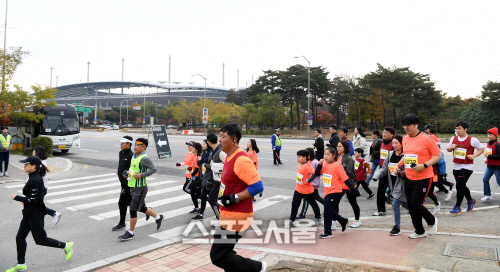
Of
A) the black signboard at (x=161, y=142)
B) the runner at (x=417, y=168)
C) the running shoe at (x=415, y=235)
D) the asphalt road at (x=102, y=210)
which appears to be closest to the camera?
the runner at (x=417, y=168)

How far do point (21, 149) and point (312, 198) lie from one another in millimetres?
22249

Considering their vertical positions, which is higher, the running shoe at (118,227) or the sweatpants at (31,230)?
the sweatpants at (31,230)

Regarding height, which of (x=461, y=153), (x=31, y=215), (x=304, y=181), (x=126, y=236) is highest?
(x=461, y=153)

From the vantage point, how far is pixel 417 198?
514cm

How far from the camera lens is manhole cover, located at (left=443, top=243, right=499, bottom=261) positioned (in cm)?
443

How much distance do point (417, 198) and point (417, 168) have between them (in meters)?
0.47

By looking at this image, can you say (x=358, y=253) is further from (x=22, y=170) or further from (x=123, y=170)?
(x=22, y=170)

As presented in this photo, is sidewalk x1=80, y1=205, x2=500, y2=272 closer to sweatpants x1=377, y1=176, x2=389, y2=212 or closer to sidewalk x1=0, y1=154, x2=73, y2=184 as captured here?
sweatpants x1=377, y1=176, x2=389, y2=212

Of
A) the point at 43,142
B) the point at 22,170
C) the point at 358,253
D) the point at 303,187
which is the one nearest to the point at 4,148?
the point at 22,170

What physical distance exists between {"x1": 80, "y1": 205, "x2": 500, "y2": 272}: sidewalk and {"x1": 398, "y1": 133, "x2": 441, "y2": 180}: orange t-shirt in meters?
0.99

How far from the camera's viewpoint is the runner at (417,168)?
5137 millimetres

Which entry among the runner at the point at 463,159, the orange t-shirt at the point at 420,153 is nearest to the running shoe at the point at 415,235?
the orange t-shirt at the point at 420,153

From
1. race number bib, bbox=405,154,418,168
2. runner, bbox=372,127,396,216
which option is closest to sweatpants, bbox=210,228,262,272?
race number bib, bbox=405,154,418,168

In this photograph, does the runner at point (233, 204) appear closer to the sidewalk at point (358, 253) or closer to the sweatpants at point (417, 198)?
the sidewalk at point (358, 253)
